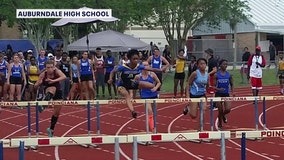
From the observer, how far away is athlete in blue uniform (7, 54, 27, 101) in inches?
835

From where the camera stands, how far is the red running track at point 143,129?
1260 cm

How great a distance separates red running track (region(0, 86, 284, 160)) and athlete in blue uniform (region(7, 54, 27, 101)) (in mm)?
608

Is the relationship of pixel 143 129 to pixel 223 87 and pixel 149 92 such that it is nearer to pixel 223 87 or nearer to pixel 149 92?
pixel 149 92

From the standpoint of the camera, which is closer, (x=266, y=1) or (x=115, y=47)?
(x=115, y=47)

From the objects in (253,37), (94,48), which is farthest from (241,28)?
(94,48)

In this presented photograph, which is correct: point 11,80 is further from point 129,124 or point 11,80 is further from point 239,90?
point 239,90

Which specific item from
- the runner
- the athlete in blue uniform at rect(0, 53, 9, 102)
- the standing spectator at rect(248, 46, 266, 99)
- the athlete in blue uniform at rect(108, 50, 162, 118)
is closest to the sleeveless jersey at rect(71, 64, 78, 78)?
the athlete in blue uniform at rect(0, 53, 9, 102)

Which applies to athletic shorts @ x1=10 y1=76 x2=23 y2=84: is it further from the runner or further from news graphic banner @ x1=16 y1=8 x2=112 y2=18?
the runner

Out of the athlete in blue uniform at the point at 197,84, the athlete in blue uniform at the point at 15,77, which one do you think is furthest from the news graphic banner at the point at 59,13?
the athlete in blue uniform at the point at 197,84

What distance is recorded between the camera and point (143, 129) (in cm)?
1656

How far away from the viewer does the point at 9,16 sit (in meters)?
36.1

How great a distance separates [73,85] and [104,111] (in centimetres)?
122

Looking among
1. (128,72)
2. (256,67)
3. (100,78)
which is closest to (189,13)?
(100,78)

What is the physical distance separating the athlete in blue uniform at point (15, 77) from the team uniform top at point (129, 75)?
760 centimetres
